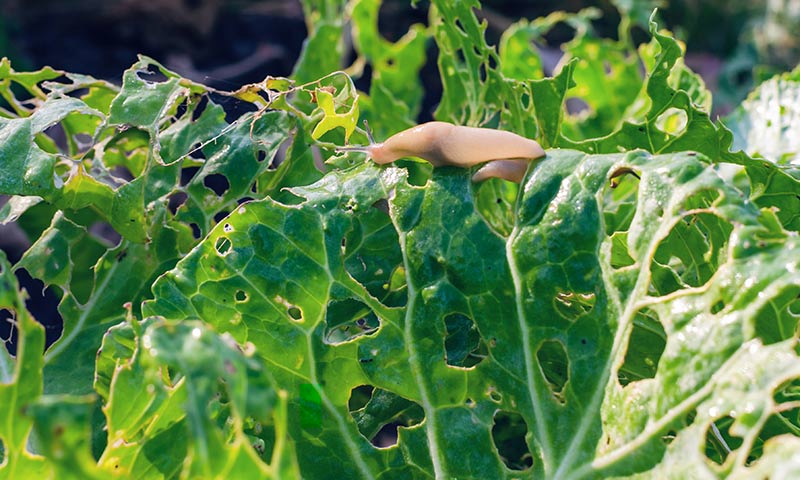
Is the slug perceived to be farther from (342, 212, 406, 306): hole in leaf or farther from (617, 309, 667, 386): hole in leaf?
(617, 309, 667, 386): hole in leaf

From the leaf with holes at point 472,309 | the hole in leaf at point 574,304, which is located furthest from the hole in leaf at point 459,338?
the hole in leaf at point 574,304

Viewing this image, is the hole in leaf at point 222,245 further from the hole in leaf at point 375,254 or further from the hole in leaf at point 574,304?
the hole in leaf at point 574,304

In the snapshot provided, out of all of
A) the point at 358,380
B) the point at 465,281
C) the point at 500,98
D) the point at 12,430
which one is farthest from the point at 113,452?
the point at 500,98

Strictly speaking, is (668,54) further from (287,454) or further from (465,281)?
(287,454)

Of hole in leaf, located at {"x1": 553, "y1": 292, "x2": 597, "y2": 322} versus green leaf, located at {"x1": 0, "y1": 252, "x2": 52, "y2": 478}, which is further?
hole in leaf, located at {"x1": 553, "y1": 292, "x2": 597, "y2": 322}

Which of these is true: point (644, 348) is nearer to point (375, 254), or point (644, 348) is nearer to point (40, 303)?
point (375, 254)

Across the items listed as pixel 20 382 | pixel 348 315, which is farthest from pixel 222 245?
pixel 20 382

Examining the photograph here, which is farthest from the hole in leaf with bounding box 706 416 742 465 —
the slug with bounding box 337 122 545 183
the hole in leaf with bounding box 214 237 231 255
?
the hole in leaf with bounding box 214 237 231 255

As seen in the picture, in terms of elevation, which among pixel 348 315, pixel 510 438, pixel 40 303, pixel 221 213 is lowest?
pixel 40 303
